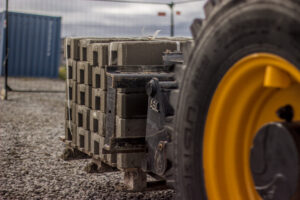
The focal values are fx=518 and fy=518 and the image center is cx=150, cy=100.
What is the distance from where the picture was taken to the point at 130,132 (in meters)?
4.21

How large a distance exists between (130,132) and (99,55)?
3.05ft

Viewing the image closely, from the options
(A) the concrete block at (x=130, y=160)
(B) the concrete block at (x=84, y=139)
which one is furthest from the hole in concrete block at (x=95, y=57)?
(A) the concrete block at (x=130, y=160)

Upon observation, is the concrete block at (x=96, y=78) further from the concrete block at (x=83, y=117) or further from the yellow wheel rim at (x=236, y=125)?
the yellow wheel rim at (x=236, y=125)

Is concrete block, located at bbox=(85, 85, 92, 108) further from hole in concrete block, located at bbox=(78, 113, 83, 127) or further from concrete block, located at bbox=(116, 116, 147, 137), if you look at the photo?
concrete block, located at bbox=(116, 116, 147, 137)

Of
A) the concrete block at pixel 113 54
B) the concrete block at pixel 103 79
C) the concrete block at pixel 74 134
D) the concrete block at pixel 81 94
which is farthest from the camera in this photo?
the concrete block at pixel 74 134

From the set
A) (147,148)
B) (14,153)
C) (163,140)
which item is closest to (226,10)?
(163,140)

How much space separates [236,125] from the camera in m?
2.51

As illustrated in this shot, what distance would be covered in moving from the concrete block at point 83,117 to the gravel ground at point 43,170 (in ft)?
2.21

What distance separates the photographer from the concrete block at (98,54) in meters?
4.69

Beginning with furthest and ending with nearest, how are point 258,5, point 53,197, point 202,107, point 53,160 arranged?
point 53,160
point 53,197
point 202,107
point 258,5

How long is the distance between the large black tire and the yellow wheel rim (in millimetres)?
51

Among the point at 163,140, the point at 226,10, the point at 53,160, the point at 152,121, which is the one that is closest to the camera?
the point at 226,10

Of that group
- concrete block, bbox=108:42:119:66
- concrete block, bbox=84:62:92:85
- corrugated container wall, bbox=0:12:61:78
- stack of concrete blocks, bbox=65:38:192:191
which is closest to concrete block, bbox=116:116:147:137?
stack of concrete blocks, bbox=65:38:192:191

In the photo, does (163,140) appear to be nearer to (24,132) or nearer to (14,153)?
(14,153)
